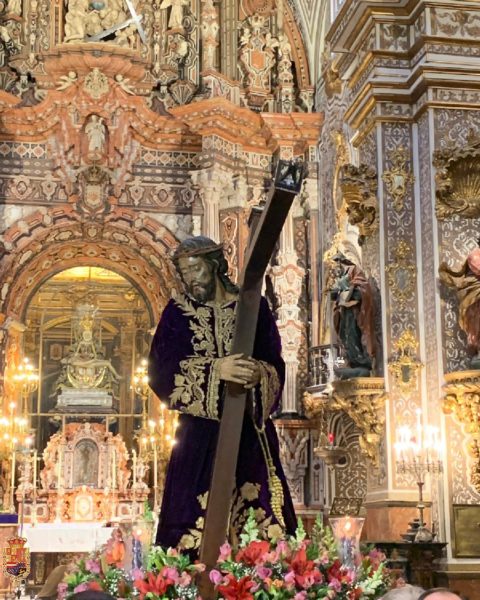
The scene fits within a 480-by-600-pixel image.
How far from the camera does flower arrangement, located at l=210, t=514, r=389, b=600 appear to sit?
4.23 meters

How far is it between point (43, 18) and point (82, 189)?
10.4 ft

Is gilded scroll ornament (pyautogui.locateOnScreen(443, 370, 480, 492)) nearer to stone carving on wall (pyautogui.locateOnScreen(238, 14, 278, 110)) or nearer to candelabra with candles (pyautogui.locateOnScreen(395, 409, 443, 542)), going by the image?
candelabra with candles (pyautogui.locateOnScreen(395, 409, 443, 542))

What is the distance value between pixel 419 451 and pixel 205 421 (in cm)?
592

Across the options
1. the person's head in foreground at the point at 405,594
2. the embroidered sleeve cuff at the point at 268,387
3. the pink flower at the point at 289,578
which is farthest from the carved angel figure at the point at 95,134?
the person's head in foreground at the point at 405,594

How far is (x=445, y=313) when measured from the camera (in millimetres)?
10859

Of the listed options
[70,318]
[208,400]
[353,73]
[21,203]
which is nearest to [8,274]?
[21,203]

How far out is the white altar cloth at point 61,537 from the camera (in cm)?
1641

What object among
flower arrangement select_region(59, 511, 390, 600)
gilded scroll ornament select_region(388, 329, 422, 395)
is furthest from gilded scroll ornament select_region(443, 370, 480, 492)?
flower arrangement select_region(59, 511, 390, 600)

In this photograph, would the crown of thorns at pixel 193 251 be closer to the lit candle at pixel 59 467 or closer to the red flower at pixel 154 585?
the red flower at pixel 154 585

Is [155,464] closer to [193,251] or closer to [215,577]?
[193,251]

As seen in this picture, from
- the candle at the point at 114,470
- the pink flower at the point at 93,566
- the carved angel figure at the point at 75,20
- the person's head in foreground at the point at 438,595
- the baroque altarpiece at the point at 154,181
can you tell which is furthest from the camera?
the candle at the point at 114,470

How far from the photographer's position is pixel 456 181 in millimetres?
11195

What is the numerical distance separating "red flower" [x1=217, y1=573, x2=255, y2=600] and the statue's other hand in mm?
924

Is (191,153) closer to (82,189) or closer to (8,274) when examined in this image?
(82,189)
